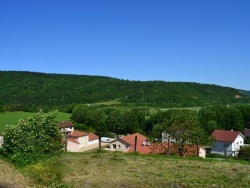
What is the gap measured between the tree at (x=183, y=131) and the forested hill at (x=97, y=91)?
327 ft

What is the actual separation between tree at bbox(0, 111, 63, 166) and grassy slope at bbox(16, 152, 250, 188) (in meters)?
1.10

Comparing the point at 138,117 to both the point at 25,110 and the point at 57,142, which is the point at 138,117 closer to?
the point at 25,110

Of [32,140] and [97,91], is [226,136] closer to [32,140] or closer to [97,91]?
[32,140]

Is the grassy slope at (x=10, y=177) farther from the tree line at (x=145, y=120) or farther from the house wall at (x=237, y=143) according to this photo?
the tree line at (x=145, y=120)

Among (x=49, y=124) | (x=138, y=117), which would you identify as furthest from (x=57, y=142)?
(x=138, y=117)

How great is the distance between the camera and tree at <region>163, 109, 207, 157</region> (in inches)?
821

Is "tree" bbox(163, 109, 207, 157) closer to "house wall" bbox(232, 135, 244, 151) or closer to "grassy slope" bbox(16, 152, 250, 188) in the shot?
"grassy slope" bbox(16, 152, 250, 188)

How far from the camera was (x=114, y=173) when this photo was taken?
12484mm

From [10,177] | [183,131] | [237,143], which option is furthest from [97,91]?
[10,177]

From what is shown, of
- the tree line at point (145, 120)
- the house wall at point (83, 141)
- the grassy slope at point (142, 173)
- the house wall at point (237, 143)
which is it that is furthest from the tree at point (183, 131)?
the tree line at point (145, 120)

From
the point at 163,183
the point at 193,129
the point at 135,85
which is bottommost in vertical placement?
the point at 163,183

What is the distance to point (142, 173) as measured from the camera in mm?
12609

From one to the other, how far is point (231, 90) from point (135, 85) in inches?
2419

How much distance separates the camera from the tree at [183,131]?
2086cm
